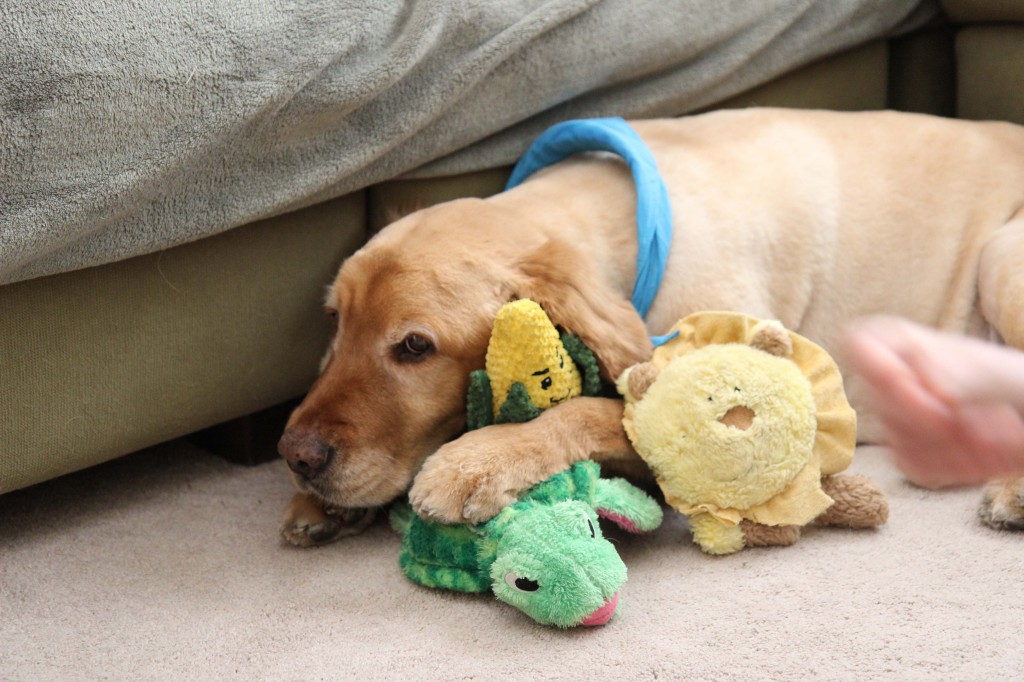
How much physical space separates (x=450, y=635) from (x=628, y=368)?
560 mm

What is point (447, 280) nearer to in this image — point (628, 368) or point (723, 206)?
point (628, 368)

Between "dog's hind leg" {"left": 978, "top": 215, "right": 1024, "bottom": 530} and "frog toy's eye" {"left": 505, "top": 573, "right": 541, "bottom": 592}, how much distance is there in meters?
0.83

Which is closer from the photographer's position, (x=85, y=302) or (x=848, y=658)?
(x=848, y=658)

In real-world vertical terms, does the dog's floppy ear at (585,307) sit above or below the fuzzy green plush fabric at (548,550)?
above

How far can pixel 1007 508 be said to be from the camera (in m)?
1.78

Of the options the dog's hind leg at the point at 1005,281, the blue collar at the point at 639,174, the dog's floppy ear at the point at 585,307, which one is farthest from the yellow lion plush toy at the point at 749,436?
the dog's hind leg at the point at 1005,281

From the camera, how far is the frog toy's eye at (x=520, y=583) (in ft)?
5.06

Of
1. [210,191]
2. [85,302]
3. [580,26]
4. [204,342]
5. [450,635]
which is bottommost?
[450,635]

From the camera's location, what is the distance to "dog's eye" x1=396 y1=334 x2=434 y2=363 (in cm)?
185

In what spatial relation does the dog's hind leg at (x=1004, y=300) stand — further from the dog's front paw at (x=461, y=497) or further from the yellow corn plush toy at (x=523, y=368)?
the dog's front paw at (x=461, y=497)

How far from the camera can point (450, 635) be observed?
5.18ft

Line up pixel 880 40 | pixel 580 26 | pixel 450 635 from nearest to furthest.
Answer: pixel 450 635 → pixel 580 26 → pixel 880 40

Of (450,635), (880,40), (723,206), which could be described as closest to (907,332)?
(450,635)

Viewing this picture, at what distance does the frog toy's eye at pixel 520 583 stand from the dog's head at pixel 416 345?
1.20 feet
